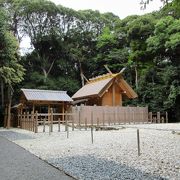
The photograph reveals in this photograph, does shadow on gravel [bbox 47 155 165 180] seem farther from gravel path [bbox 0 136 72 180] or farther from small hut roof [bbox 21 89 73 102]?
small hut roof [bbox 21 89 73 102]

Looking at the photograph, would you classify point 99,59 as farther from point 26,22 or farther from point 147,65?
point 26,22

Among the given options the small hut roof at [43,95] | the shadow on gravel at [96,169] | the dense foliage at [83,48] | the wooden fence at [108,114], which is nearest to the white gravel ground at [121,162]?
the shadow on gravel at [96,169]

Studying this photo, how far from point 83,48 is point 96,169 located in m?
37.3

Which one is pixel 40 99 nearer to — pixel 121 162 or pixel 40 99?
pixel 40 99

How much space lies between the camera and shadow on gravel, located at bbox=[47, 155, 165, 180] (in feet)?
21.5

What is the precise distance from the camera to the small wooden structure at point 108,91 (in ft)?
102

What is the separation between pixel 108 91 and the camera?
107 feet

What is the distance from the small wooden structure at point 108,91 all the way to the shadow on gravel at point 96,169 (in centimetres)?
2158

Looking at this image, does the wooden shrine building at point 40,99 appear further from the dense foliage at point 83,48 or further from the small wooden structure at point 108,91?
the dense foliage at point 83,48

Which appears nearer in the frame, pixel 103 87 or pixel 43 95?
pixel 43 95

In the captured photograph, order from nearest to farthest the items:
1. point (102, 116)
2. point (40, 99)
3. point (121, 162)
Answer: point (121, 162) → point (102, 116) → point (40, 99)

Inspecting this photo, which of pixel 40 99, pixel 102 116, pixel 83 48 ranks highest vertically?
pixel 83 48

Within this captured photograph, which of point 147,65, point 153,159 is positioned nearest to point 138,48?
point 147,65

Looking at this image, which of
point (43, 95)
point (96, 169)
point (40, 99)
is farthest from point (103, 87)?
point (96, 169)
